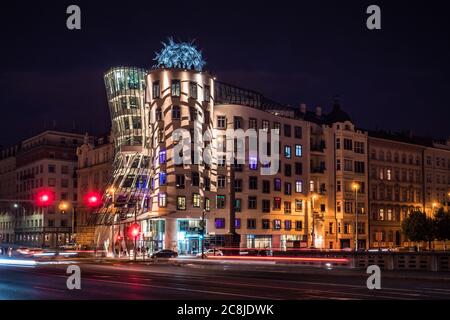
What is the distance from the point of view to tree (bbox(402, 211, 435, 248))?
91000 mm

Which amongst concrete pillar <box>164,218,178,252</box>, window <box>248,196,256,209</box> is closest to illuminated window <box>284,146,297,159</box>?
window <box>248,196,256,209</box>

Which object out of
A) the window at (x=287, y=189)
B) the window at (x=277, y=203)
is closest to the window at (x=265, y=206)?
the window at (x=277, y=203)

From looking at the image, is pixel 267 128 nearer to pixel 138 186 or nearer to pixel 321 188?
pixel 321 188

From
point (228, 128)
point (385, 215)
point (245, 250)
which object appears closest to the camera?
point (245, 250)

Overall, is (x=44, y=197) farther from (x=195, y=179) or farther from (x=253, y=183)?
(x=253, y=183)

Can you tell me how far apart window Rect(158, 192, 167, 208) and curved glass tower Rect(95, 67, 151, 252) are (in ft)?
22.6

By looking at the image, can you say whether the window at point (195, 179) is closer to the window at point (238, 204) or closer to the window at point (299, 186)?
the window at point (238, 204)

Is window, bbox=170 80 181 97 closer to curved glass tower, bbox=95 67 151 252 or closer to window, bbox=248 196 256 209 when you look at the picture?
curved glass tower, bbox=95 67 151 252

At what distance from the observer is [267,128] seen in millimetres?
96000

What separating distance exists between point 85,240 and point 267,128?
32.6m

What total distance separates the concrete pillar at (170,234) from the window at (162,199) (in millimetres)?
1880

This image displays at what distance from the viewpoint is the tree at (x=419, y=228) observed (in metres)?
91.0

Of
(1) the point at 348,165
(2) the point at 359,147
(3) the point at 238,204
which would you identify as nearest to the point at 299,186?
(1) the point at 348,165
